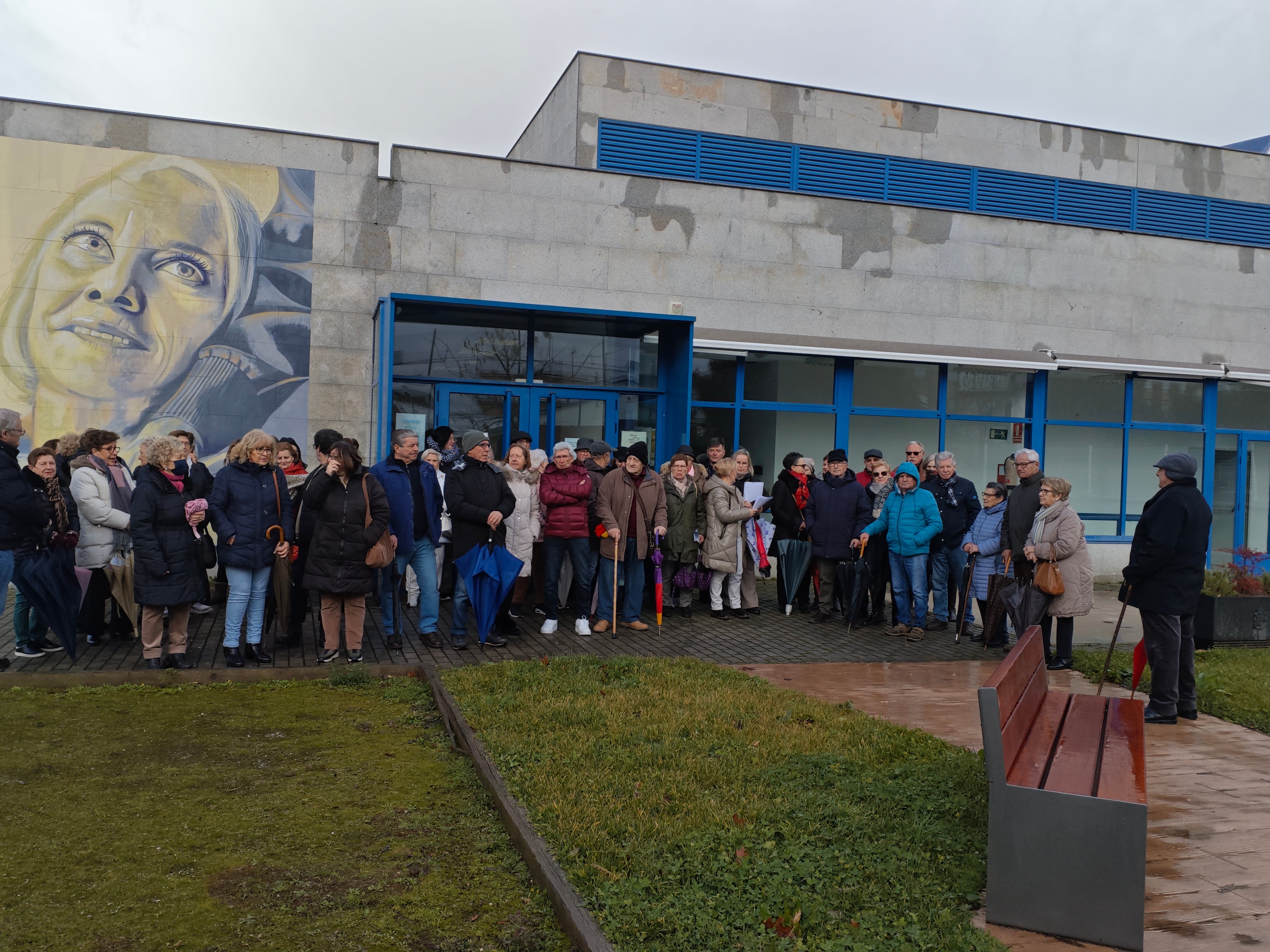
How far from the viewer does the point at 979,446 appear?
658 inches

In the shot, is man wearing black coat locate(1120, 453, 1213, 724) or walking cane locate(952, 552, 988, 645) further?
walking cane locate(952, 552, 988, 645)

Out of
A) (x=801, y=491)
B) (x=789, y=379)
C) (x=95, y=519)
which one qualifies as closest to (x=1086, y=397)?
(x=789, y=379)

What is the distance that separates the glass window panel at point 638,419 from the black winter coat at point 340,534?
629cm

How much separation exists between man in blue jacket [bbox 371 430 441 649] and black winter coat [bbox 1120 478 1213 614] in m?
5.72

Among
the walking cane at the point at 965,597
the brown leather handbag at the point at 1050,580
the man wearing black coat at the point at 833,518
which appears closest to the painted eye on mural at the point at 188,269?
the man wearing black coat at the point at 833,518

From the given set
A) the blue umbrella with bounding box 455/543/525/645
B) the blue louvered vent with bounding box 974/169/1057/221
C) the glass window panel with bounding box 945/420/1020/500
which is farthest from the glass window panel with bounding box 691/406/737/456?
the blue louvered vent with bounding box 974/169/1057/221

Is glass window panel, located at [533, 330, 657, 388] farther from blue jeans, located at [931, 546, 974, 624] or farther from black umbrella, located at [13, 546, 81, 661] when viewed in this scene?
black umbrella, located at [13, 546, 81, 661]

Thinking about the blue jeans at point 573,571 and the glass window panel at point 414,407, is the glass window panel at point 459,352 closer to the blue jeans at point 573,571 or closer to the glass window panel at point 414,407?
the glass window panel at point 414,407

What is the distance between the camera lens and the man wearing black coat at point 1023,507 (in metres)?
9.70

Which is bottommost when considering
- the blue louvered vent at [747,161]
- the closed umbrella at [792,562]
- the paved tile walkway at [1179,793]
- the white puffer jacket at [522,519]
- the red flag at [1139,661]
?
the paved tile walkway at [1179,793]

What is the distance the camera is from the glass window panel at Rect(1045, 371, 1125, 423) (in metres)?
17.1

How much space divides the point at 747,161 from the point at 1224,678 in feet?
44.3

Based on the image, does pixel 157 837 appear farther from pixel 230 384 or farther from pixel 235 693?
pixel 230 384

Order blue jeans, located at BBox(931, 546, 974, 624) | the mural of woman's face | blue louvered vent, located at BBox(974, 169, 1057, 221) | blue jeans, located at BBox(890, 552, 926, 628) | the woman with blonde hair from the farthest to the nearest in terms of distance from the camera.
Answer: blue louvered vent, located at BBox(974, 169, 1057, 221) < the mural of woman's face < blue jeans, located at BBox(931, 546, 974, 624) < blue jeans, located at BBox(890, 552, 926, 628) < the woman with blonde hair
